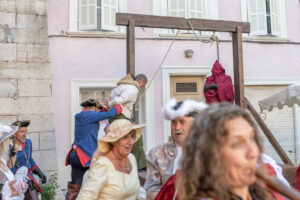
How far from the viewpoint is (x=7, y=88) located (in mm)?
5992

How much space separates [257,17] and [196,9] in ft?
5.29

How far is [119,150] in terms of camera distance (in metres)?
3.03

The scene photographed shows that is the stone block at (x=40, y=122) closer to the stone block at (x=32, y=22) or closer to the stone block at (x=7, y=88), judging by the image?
the stone block at (x=7, y=88)

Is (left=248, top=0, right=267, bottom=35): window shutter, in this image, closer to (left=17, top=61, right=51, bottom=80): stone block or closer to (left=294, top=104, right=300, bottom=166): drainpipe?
(left=294, top=104, right=300, bottom=166): drainpipe

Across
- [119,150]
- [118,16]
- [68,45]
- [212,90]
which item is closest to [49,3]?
[68,45]

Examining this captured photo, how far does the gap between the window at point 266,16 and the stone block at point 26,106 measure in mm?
5311

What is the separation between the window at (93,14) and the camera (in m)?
7.37

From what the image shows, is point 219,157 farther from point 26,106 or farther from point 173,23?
point 26,106

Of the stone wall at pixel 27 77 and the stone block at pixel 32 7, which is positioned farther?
the stone block at pixel 32 7

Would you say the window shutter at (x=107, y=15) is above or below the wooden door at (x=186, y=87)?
above

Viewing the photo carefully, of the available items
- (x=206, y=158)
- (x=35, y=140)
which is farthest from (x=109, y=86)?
(x=206, y=158)

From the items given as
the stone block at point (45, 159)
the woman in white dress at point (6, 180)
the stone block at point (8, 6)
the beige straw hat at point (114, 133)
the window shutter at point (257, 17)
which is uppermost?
the window shutter at point (257, 17)

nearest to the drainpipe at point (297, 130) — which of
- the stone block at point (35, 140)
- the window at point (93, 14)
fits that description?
the window at point (93, 14)

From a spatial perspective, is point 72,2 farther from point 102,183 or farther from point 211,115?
point 211,115
